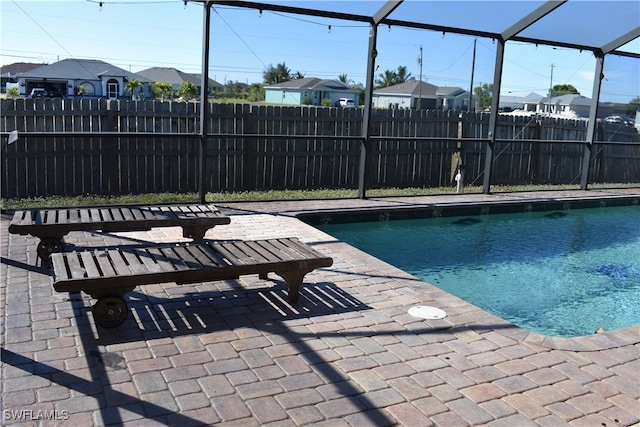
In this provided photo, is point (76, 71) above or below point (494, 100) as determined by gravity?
above

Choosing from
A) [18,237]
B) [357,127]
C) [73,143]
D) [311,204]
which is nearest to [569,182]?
[357,127]

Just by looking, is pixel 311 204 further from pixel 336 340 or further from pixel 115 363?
pixel 115 363

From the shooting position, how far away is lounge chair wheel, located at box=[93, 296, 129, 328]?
356cm

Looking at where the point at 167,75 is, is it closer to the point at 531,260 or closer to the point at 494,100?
the point at 494,100

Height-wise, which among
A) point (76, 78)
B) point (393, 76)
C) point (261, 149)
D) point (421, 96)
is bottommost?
point (261, 149)

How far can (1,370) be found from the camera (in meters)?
2.98

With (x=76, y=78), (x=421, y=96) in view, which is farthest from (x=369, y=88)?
(x=76, y=78)

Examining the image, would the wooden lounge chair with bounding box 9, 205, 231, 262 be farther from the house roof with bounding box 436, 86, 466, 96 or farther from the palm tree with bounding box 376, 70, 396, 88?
the palm tree with bounding box 376, 70, 396, 88

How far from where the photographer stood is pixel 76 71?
37.0m

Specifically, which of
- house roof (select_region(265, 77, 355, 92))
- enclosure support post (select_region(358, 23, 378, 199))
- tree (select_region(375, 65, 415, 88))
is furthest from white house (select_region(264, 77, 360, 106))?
enclosure support post (select_region(358, 23, 378, 199))

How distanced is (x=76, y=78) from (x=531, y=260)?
1421 inches

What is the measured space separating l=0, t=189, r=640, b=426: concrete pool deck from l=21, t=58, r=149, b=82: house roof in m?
35.3

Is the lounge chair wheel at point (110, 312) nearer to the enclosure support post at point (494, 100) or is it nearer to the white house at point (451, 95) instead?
the enclosure support post at point (494, 100)

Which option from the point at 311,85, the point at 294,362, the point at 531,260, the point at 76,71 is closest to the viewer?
the point at 294,362
